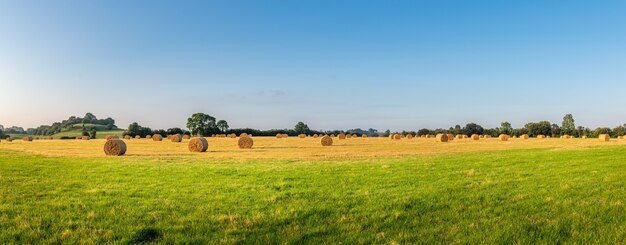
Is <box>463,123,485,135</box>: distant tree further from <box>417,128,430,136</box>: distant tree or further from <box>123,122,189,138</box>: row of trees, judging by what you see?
<box>123,122,189,138</box>: row of trees

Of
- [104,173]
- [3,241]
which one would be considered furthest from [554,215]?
[104,173]

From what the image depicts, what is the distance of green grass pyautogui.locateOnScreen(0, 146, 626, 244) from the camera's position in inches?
293

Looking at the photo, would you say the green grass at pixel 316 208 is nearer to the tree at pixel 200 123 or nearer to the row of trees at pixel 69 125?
the tree at pixel 200 123

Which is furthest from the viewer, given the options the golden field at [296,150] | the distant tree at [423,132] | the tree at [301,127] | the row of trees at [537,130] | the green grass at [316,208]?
the tree at [301,127]

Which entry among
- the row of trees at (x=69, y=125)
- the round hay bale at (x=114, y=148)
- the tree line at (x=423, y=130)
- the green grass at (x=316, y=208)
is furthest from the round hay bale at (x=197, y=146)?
the row of trees at (x=69, y=125)

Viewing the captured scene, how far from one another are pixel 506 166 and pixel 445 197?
32.1 ft

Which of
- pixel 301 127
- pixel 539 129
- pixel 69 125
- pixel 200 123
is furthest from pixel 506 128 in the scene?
pixel 69 125

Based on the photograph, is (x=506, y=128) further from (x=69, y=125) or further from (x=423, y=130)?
(x=69, y=125)

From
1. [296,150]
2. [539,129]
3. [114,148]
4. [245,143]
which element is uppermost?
[539,129]

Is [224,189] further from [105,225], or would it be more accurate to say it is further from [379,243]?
[379,243]

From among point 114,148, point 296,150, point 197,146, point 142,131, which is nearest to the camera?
point 114,148

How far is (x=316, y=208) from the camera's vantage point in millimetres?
9617

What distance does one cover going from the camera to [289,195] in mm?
11562

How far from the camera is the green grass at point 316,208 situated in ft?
24.5
